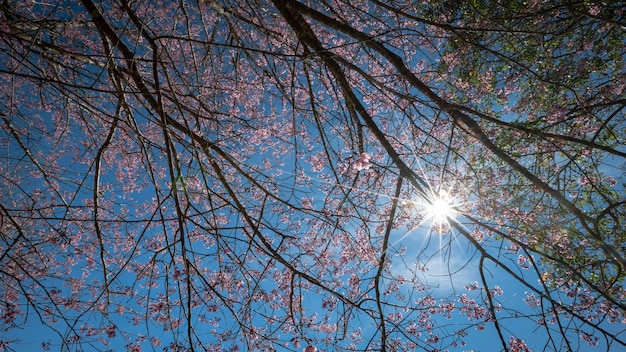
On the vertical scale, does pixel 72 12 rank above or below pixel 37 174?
above

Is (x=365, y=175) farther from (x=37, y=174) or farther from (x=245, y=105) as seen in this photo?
(x=37, y=174)

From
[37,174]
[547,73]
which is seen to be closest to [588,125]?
[547,73]

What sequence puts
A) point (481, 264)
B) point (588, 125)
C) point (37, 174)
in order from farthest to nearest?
point (37, 174) < point (588, 125) < point (481, 264)

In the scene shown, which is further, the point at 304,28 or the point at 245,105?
the point at 245,105

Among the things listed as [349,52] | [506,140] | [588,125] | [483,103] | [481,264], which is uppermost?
[483,103]

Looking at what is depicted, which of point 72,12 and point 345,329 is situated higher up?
point 72,12

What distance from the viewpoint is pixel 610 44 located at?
5258mm

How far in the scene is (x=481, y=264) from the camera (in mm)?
2480

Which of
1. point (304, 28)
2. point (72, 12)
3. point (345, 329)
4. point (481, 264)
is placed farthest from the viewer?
point (72, 12)

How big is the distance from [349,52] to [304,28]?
244cm

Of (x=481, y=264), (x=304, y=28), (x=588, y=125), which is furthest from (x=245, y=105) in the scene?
(x=588, y=125)

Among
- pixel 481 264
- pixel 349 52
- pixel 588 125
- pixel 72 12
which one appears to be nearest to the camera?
pixel 481 264

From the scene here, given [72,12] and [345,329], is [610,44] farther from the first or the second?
[72,12]

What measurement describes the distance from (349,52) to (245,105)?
2.04 metres
